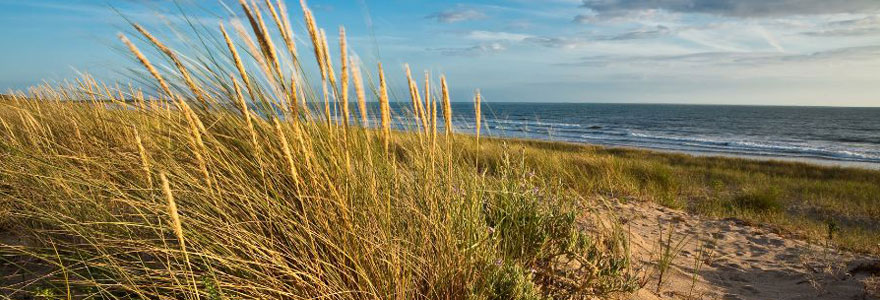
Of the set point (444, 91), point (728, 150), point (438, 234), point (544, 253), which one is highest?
point (444, 91)

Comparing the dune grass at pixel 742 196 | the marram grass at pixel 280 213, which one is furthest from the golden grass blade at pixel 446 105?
the dune grass at pixel 742 196

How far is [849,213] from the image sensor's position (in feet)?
27.7

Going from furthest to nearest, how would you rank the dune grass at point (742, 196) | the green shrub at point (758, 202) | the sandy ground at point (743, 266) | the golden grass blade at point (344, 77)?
the green shrub at point (758, 202)
the dune grass at point (742, 196)
the sandy ground at point (743, 266)
the golden grass blade at point (344, 77)

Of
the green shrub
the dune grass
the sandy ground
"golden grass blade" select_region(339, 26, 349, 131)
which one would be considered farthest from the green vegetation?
the green shrub

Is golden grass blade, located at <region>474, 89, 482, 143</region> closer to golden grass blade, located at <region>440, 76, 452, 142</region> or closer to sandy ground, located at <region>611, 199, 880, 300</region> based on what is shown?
golden grass blade, located at <region>440, 76, 452, 142</region>

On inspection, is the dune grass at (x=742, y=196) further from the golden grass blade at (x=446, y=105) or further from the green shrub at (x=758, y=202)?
the golden grass blade at (x=446, y=105)

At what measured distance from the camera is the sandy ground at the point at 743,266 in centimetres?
338

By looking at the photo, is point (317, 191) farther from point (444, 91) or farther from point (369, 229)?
point (444, 91)

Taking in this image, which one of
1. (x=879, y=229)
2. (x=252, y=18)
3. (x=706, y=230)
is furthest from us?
(x=879, y=229)

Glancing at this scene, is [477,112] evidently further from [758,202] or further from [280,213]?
[758,202]

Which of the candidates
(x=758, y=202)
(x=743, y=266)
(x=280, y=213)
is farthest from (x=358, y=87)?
(x=758, y=202)

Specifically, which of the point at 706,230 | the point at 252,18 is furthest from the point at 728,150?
the point at 252,18

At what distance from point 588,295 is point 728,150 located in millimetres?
32678

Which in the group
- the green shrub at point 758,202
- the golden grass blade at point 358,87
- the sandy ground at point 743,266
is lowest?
the green shrub at point 758,202
